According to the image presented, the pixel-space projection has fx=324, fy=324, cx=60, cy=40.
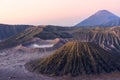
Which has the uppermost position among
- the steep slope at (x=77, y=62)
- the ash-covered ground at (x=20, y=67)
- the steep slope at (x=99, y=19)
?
the steep slope at (x=99, y=19)

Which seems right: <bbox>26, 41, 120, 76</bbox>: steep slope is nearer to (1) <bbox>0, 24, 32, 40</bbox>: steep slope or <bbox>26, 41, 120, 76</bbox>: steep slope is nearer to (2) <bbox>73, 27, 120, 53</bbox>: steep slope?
(2) <bbox>73, 27, 120, 53</bbox>: steep slope

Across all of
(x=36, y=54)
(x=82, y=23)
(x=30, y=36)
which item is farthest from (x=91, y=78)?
(x=82, y=23)

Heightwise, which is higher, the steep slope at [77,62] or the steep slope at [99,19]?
the steep slope at [99,19]

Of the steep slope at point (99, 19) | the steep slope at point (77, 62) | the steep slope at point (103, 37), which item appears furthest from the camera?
the steep slope at point (99, 19)

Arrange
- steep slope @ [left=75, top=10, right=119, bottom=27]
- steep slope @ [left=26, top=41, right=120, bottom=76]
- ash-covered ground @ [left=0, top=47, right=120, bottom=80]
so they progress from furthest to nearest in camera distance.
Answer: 1. steep slope @ [left=75, top=10, right=119, bottom=27]
2. steep slope @ [left=26, top=41, right=120, bottom=76]
3. ash-covered ground @ [left=0, top=47, right=120, bottom=80]

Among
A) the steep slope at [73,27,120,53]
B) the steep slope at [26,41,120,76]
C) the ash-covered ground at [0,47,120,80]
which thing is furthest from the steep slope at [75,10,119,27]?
the steep slope at [26,41,120,76]

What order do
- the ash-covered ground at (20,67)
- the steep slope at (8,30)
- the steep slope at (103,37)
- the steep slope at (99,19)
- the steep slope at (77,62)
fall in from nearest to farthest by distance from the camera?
the ash-covered ground at (20,67) < the steep slope at (77,62) < the steep slope at (103,37) < the steep slope at (8,30) < the steep slope at (99,19)

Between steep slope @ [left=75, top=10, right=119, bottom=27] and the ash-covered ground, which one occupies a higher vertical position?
steep slope @ [left=75, top=10, right=119, bottom=27]

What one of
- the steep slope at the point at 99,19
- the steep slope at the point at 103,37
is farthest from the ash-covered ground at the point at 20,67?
the steep slope at the point at 99,19

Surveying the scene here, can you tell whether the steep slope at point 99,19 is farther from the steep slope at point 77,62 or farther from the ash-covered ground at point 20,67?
the steep slope at point 77,62

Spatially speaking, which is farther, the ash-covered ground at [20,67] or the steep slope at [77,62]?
the steep slope at [77,62]
